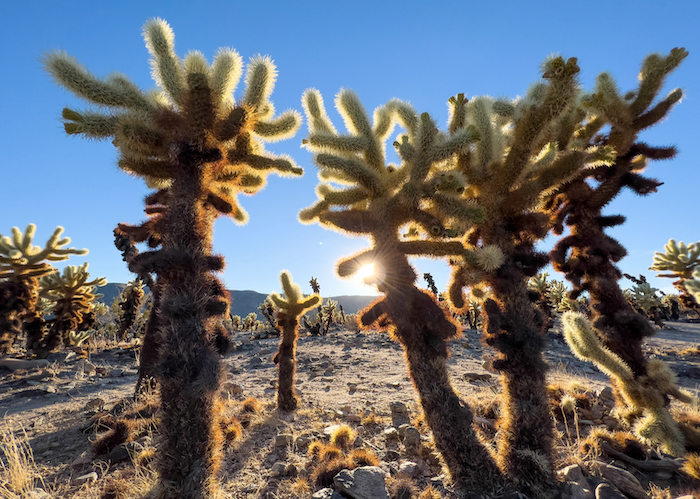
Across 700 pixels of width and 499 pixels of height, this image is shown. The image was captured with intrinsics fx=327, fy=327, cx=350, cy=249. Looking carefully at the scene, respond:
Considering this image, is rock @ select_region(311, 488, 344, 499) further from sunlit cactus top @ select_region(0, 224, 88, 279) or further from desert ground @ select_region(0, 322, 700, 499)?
sunlit cactus top @ select_region(0, 224, 88, 279)

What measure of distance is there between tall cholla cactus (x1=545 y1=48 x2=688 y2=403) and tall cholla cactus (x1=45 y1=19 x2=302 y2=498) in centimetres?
532

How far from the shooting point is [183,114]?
15.8ft

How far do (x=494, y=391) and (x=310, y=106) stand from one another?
7.67 meters

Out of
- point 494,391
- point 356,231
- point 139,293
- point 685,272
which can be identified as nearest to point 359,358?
point 494,391

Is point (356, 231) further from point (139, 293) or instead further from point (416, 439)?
point (139, 293)

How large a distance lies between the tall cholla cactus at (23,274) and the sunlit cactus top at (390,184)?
12.9 metres

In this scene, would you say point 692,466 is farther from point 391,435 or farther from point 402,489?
point 391,435

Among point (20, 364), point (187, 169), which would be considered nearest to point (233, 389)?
point (187, 169)

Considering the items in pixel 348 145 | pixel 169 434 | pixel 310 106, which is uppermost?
pixel 310 106

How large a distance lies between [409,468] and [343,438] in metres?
1.21

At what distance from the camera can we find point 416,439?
5.31 metres

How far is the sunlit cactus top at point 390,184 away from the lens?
4.66m

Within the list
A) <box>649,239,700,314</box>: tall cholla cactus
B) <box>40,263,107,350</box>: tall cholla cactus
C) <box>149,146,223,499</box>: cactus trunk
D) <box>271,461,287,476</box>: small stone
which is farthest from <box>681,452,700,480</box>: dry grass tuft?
<box>40,263,107,350</box>: tall cholla cactus

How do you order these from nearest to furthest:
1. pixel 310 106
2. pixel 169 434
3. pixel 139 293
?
pixel 169 434, pixel 310 106, pixel 139 293
